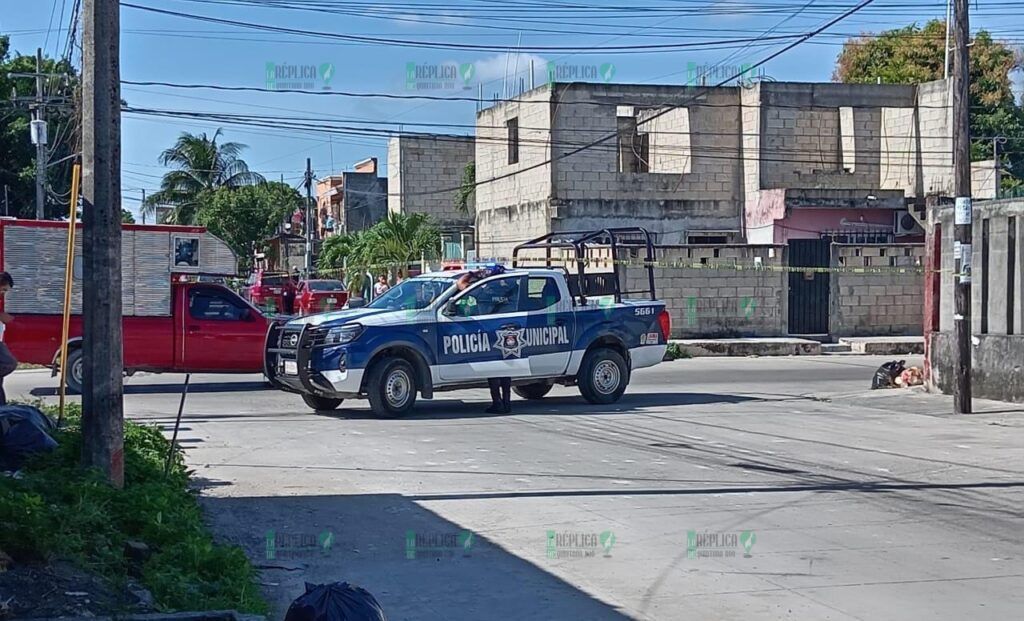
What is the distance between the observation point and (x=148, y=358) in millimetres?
18453

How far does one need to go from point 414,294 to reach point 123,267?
508cm

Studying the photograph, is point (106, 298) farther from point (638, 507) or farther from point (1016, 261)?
point (1016, 261)

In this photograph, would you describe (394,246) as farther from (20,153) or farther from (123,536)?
(123,536)

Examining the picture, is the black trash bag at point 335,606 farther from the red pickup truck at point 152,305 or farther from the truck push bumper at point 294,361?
the red pickup truck at point 152,305

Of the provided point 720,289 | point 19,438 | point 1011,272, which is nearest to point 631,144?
point 720,289

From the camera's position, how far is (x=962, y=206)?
657 inches

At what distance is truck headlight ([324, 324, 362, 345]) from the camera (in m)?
15.6

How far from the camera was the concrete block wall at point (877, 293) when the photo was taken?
30.9 m

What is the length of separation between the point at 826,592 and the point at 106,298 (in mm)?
5310

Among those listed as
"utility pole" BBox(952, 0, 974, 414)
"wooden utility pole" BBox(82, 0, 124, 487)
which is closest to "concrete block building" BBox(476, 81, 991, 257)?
"utility pole" BBox(952, 0, 974, 414)

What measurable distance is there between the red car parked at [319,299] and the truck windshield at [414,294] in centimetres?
2068

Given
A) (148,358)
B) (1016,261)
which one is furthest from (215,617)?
(1016,261)

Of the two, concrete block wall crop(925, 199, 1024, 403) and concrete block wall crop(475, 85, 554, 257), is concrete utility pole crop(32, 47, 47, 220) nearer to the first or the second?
concrete block wall crop(475, 85, 554, 257)

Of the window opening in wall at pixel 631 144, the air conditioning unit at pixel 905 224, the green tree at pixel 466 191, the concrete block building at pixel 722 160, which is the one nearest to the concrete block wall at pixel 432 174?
the green tree at pixel 466 191
